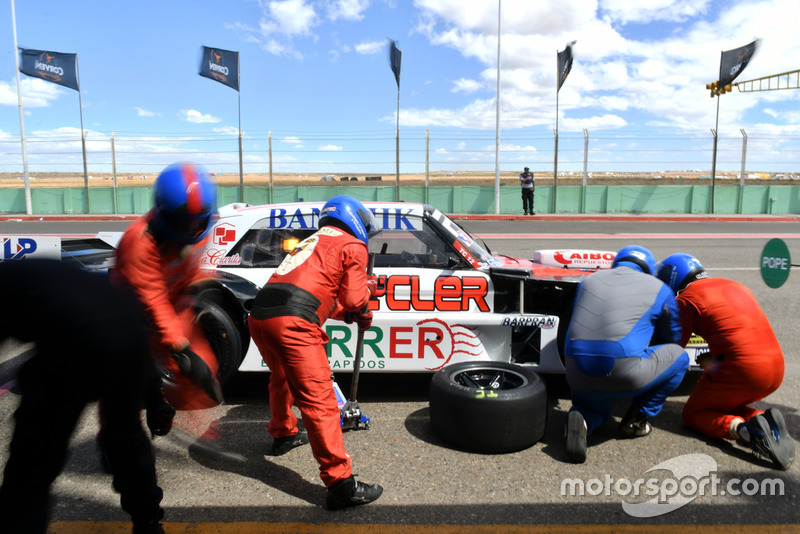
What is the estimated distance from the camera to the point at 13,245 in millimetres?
4418

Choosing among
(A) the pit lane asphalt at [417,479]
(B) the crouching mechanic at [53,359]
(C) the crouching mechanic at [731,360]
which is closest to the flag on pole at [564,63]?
(A) the pit lane asphalt at [417,479]

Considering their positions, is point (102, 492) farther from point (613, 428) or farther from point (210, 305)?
point (613, 428)

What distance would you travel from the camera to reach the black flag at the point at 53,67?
2144cm

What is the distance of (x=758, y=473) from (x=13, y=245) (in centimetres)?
545

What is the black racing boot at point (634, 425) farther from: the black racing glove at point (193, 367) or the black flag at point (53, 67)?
the black flag at point (53, 67)

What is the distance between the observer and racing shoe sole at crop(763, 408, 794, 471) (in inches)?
116

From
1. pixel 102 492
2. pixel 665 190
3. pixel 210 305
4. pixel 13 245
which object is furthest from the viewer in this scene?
pixel 665 190

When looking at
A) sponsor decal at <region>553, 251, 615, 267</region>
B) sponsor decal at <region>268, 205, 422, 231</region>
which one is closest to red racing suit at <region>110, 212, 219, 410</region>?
sponsor decal at <region>268, 205, 422, 231</region>

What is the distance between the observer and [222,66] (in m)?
21.2

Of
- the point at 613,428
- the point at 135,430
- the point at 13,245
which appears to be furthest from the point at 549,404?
the point at 13,245

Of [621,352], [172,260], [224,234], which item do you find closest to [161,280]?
[172,260]

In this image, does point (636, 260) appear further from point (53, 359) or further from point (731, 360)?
point (53, 359)

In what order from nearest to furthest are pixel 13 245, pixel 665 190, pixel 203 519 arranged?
pixel 203 519 → pixel 13 245 → pixel 665 190

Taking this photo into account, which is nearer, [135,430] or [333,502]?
[135,430]
